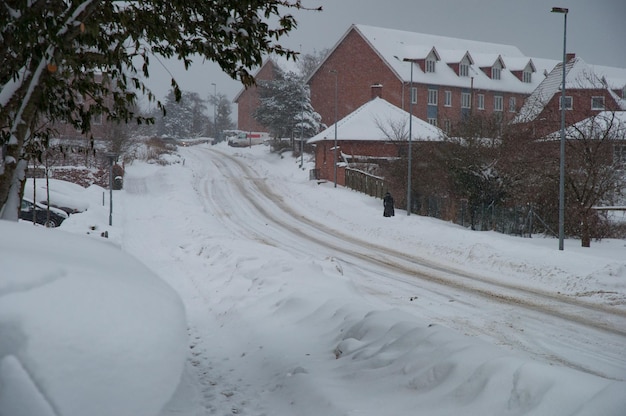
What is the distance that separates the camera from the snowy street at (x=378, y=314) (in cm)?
646

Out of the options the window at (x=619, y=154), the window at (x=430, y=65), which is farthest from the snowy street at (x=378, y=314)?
the window at (x=430, y=65)

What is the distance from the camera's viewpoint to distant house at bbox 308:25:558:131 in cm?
6406

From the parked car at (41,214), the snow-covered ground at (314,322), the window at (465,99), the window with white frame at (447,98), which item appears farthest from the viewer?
the window at (465,99)

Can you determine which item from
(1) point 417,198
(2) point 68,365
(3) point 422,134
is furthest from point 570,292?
(3) point 422,134

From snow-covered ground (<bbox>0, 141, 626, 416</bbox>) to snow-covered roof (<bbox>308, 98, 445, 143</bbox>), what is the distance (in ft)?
62.7

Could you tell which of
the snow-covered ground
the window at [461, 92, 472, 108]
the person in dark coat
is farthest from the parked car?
the window at [461, 92, 472, 108]

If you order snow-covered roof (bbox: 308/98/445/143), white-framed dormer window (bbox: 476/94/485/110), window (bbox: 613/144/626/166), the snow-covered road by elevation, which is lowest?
the snow-covered road

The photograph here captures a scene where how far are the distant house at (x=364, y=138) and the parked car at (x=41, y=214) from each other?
2212 centimetres

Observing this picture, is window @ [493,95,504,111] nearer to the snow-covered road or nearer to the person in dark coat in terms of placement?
the person in dark coat

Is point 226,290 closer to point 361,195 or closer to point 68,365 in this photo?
point 68,365

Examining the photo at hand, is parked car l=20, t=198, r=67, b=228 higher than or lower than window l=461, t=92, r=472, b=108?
lower

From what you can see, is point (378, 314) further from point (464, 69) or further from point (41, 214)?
point (464, 69)

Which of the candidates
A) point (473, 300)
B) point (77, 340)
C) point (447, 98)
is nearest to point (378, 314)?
point (77, 340)

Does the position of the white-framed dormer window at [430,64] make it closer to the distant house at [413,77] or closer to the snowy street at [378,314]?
the distant house at [413,77]
